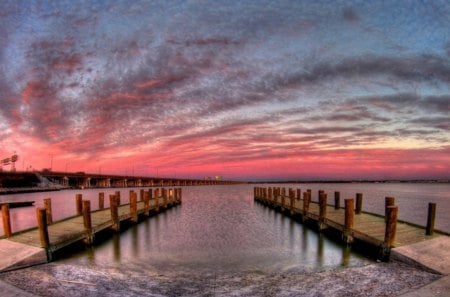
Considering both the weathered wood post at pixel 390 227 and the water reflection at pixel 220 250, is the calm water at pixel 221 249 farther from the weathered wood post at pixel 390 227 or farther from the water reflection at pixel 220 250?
the weathered wood post at pixel 390 227

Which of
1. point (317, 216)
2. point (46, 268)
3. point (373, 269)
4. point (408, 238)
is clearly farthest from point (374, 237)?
point (46, 268)

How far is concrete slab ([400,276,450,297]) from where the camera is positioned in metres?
9.19

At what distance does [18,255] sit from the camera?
13297 millimetres

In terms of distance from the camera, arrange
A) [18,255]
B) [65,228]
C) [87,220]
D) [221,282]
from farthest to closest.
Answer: [65,228]
[87,220]
[18,255]
[221,282]

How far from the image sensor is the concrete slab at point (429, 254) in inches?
453

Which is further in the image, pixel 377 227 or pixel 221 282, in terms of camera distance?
pixel 377 227

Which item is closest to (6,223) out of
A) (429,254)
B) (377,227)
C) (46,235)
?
(46,235)

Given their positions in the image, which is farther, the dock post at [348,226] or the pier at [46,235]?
the dock post at [348,226]

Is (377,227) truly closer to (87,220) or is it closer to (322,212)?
(322,212)

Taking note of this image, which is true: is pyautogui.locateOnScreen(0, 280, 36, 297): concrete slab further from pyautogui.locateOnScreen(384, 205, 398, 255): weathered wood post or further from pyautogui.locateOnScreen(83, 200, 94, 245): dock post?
pyautogui.locateOnScreen(384, 205, 398, 255): weathered wood post

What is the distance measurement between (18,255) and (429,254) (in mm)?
15214

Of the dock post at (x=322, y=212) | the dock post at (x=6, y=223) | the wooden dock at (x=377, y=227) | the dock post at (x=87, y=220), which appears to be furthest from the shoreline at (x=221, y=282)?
the dock post at (x=322, y=212)

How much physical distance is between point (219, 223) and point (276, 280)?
817 inches

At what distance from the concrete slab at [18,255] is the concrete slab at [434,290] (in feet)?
41.7
